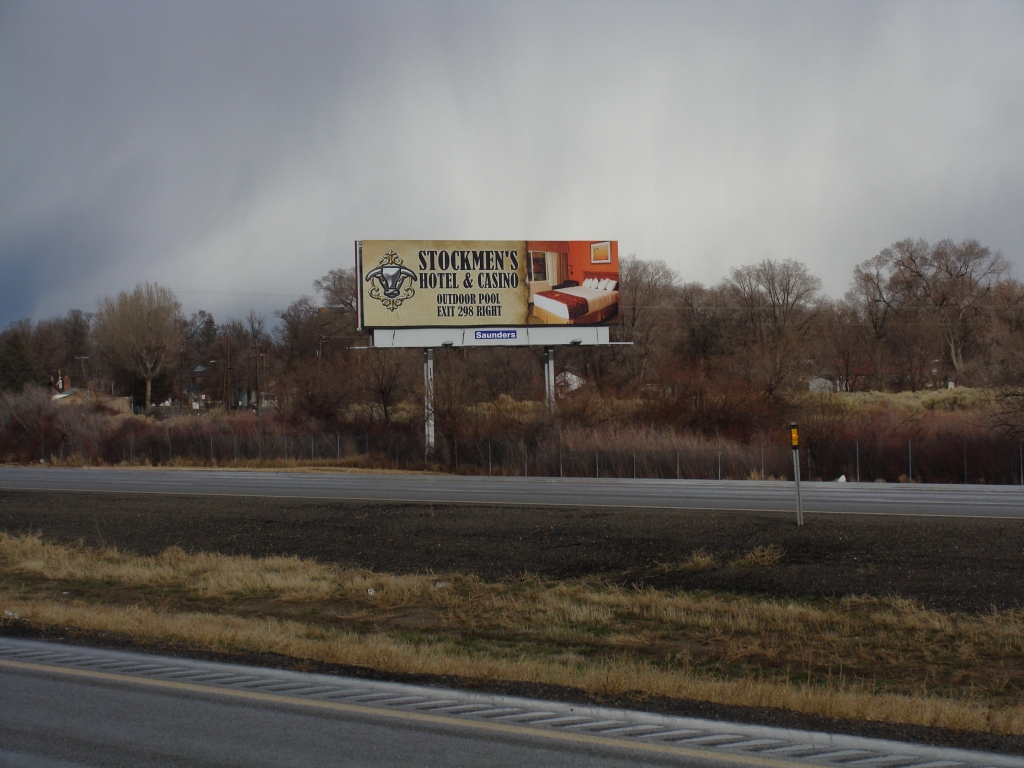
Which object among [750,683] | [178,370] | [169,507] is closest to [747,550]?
[750,683]

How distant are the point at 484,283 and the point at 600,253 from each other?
613cm

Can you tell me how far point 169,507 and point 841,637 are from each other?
18049 mm

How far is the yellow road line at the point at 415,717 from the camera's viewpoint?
5723mm

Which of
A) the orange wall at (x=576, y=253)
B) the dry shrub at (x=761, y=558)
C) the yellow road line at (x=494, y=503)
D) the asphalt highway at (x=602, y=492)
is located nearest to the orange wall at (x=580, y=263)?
the orange wall at (x=576, y=253)

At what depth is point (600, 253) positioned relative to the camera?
43906 mm

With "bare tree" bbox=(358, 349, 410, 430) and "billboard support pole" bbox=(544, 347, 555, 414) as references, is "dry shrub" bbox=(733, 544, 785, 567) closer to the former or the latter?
"billboard support pole" bbox=(544, 347, 555, 414)

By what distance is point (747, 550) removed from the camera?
48.5 feet

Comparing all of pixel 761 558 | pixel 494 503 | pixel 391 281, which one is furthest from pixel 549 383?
pixel 761 558

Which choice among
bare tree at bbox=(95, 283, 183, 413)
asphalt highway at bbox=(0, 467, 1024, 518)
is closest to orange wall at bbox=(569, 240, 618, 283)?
asphalt highway at bbox=(0, 467, 1024, 518)

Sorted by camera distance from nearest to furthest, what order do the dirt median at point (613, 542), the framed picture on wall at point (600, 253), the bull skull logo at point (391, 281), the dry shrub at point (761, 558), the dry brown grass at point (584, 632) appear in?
the dry brown grass at point (584, 632) < the dirt median at point (613, 542) < the dry shrub at point (761, 558) < the bull skull logo at point (391, 281) < the framed picture on wall at point (600, 253)

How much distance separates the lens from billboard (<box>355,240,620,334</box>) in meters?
42.6

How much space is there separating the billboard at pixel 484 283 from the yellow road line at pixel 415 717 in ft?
114

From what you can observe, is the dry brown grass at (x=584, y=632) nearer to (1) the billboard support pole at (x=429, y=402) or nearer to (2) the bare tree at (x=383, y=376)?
(1) the billboard support pole at (x=429, y=402)

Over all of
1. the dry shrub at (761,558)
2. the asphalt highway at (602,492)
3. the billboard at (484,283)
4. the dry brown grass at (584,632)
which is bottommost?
the dry brown grass at (584,632)
